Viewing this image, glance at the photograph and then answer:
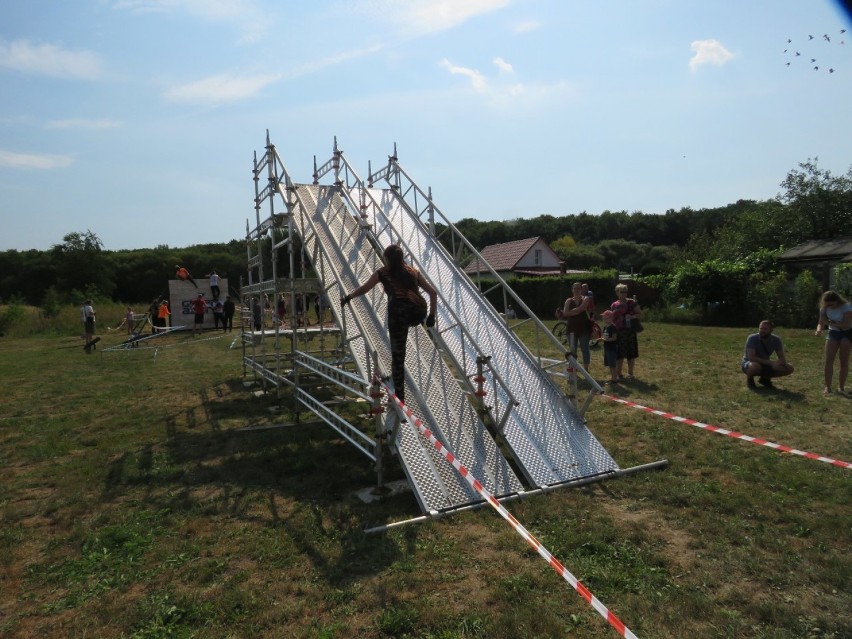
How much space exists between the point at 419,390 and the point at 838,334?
6.91 m

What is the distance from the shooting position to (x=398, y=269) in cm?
609

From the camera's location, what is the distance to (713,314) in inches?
878

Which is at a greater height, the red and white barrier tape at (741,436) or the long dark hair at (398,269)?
the long dark hair at (398,269)

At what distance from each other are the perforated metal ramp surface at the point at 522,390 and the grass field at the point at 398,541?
1.47 ft

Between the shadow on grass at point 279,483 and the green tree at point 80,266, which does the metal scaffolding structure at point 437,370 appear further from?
the green tree at point 80,266

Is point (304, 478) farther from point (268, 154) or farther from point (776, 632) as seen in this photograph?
point (268, 154)

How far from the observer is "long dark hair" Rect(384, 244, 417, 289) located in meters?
6.04

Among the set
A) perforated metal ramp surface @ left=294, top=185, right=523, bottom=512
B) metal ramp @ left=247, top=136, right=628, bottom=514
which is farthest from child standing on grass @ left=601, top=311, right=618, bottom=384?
perforated metal ramp surface @ left=294, top=185, right=523, bottom=512

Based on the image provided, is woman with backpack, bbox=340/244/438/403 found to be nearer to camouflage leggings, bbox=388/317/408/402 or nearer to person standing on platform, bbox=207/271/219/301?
camouflage leggings, bbox=388/317/408/402

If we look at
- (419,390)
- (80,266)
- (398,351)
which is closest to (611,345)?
(419,390)

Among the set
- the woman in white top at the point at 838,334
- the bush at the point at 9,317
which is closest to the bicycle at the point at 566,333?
the woman in white top at the point at 838,334

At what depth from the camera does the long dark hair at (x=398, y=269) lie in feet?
19.8

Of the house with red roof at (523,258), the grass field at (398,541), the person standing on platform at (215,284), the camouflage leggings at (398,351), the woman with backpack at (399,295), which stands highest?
the house with red roof at (523,258)

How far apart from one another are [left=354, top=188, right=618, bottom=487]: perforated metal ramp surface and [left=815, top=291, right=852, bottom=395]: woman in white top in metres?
4.98
